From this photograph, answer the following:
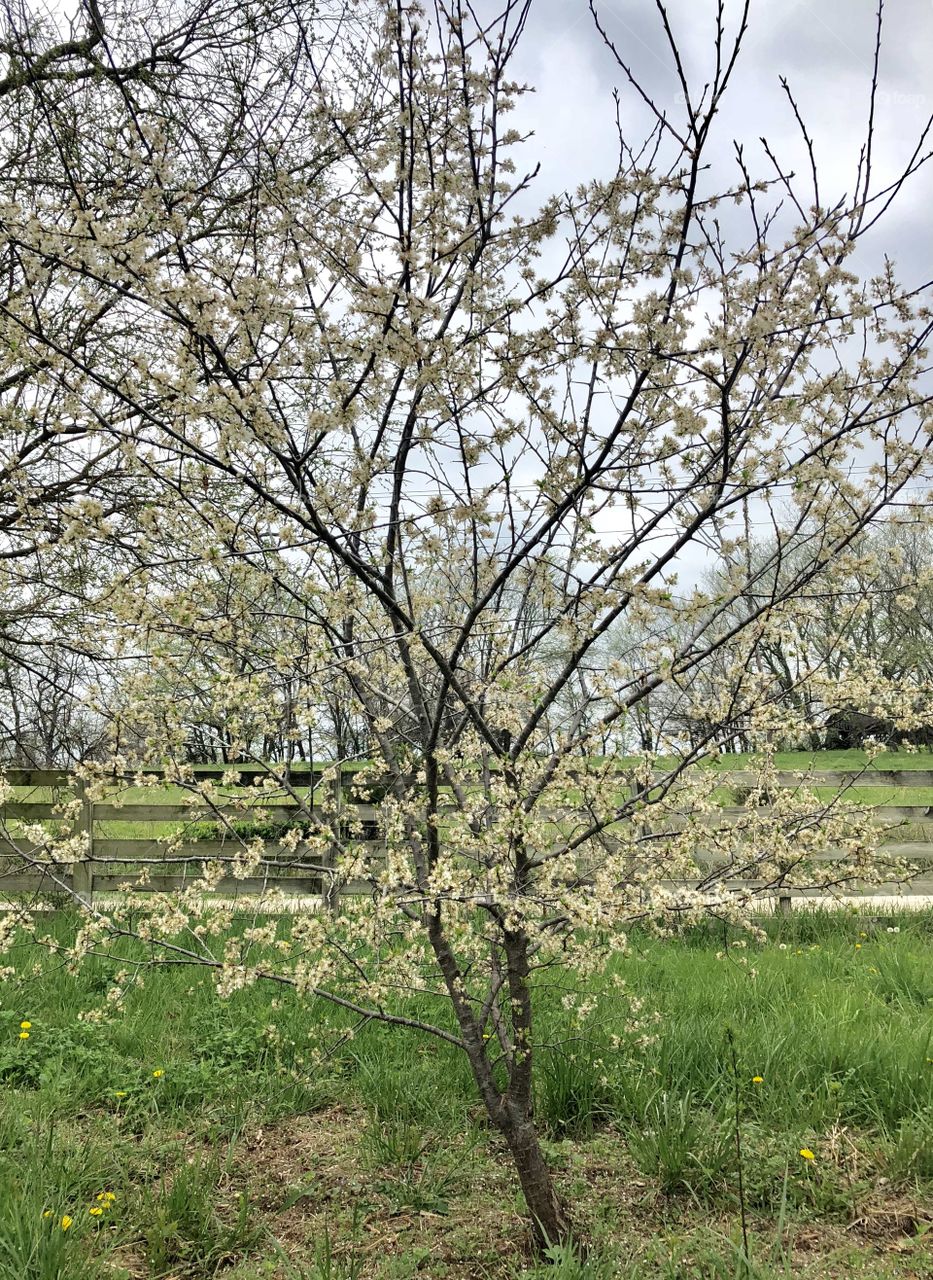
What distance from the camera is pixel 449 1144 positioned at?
302 cm

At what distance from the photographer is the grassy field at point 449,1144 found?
2.34 m

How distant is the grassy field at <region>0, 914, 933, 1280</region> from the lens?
92.1 inches

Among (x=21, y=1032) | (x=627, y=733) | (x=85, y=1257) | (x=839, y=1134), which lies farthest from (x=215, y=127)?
(x=839, y=1134)

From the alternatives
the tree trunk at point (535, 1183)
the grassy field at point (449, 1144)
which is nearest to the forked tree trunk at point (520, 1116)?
the tree trunk at point (535, 1183)

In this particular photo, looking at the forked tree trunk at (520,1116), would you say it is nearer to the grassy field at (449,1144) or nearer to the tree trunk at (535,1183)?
the tree trunk at (535,1183)

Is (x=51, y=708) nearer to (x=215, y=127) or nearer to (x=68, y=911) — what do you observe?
(x=68, y=911)

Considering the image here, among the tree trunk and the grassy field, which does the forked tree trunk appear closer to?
the tree trunk

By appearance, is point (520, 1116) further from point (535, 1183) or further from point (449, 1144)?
point (449, 1144)

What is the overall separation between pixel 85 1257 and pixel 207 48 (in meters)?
5.83

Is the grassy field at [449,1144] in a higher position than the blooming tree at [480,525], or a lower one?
lower

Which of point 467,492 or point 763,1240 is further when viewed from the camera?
point 467,492

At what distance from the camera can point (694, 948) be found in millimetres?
5527

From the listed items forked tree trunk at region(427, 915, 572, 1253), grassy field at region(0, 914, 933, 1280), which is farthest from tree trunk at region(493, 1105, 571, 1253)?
grassy field at region(0, 914, 933, 1280)

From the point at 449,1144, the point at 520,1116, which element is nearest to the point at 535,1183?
the point at 520,1116
